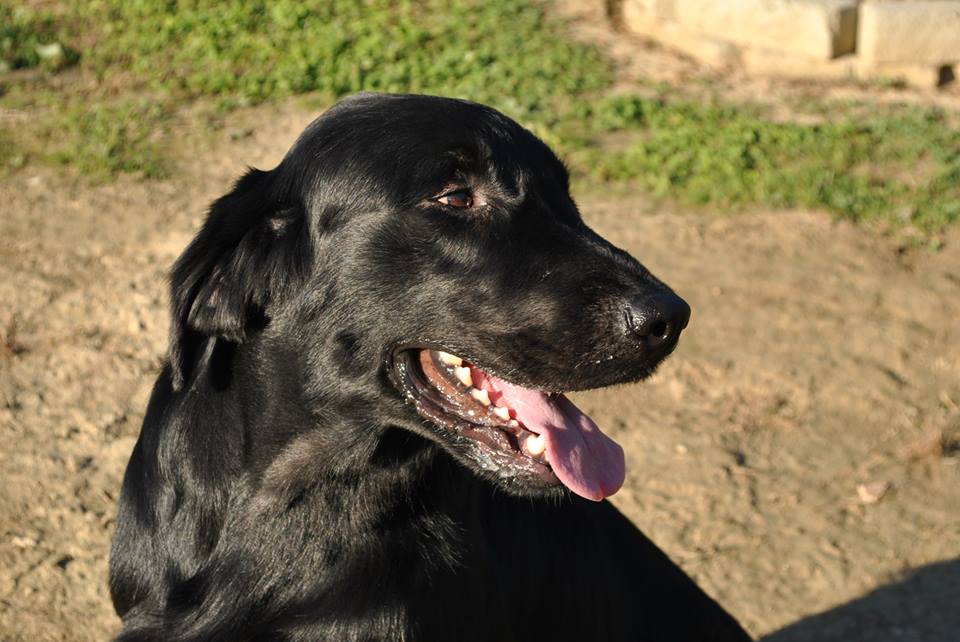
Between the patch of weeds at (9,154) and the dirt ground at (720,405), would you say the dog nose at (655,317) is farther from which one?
the patch of weeds at (9,154)

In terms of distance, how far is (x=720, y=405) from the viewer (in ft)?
18.5

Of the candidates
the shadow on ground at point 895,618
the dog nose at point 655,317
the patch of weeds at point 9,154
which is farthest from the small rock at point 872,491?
the patch of weeds at point 9,154

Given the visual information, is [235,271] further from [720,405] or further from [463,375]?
[720,405]

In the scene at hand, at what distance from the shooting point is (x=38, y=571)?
443 cm

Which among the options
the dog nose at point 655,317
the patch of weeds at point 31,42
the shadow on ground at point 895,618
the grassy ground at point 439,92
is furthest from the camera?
the patch of weeds at point 31,42

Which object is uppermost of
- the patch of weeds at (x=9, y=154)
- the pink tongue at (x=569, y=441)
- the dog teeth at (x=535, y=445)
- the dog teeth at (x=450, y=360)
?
the dog teeth at (x=450, y=360)

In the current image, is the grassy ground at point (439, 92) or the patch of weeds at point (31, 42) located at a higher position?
the patch of weeds at point (31, 42)

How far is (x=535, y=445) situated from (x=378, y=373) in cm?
43

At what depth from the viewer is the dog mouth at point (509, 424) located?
116 inches

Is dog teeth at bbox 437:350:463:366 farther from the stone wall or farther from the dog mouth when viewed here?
the stone wall

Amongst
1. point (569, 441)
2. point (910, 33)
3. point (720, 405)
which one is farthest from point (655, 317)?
point (910, 33)

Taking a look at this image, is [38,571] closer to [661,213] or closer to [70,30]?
[661,213]

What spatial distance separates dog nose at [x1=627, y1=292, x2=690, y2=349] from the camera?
9.43 feet

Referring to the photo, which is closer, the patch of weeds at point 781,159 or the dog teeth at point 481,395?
the dog teeth at point 481,395
